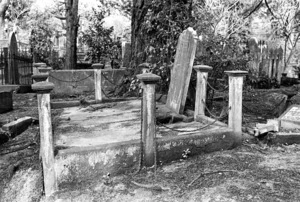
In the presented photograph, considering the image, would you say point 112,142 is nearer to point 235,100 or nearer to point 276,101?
point 235,100

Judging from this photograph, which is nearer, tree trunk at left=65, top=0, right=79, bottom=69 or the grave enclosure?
the grave enclosure

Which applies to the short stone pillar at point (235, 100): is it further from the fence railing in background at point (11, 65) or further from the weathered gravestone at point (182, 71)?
the fence railing in background at point (11, 65)

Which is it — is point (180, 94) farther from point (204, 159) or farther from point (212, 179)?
point (212, 179)

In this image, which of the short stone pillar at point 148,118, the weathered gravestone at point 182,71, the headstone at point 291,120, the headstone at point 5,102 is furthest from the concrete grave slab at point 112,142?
the headstone at point 5,102

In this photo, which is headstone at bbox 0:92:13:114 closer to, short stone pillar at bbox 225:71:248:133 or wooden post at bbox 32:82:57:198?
wooden post at bbox 32:82:57:198

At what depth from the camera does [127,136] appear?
17.2ft

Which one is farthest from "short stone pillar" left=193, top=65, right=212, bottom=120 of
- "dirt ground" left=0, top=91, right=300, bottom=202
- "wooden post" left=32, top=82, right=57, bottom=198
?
"wooden post" left=32, top=82, right=57, bottom=198

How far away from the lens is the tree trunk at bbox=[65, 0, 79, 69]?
577 inches

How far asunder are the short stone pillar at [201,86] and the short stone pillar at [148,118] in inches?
76.3

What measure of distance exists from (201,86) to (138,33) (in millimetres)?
3677

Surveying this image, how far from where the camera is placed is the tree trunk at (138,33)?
920 cm

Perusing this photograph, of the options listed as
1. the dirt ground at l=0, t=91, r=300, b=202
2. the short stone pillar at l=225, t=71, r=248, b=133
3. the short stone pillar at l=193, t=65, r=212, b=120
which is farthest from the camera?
the short stone pillar at l=193, t=65, r=212, b=120

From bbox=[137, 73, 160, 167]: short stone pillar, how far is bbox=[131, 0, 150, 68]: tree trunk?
15.2ft

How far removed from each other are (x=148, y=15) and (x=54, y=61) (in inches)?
419
